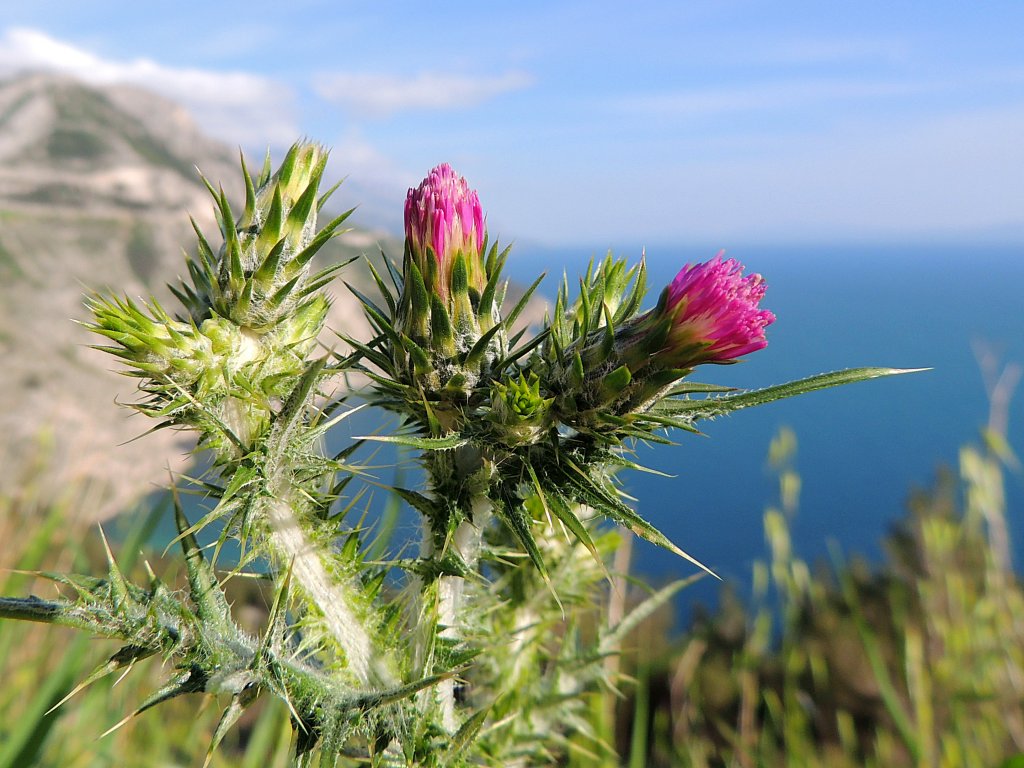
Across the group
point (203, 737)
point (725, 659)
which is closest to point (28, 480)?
point (203, 737)

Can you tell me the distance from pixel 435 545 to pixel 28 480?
527cm

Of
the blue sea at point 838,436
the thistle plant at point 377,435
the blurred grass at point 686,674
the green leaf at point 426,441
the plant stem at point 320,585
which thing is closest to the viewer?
the green leaf at point 426,441

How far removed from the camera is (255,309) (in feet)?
4.83

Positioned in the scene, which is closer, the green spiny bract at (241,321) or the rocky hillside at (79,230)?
the green spiny bract at (241,321)

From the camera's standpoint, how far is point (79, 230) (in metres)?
72.6

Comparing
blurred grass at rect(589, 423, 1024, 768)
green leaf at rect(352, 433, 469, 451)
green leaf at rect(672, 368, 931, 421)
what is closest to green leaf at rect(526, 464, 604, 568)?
green leaf at rect(352, 433, 469, 451)

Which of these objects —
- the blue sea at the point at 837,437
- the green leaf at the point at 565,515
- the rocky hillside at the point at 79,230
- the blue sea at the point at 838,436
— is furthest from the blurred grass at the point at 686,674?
the rocky hillside at the point at 79,230

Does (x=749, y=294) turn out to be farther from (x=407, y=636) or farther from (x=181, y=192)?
(x=181, y=192)

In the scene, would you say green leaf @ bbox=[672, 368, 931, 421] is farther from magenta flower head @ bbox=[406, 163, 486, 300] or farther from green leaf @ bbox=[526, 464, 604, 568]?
magenta flower head @ bbox=[406, 163, 486, 300]

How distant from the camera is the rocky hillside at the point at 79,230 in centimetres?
5556

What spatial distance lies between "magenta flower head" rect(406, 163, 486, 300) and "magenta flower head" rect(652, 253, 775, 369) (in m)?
0.46

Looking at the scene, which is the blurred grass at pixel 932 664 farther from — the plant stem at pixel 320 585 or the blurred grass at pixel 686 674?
the plant stem at pixel 320 585

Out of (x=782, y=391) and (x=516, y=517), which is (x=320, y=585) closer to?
(x=516, y=517)

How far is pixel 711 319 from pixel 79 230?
283 ft
